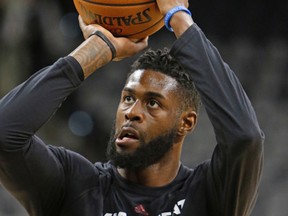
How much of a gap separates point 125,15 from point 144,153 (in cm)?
69

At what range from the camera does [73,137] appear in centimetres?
830

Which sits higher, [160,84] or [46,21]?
[160,84]

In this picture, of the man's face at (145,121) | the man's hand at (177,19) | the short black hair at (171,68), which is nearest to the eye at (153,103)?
the man's face at (145,121)

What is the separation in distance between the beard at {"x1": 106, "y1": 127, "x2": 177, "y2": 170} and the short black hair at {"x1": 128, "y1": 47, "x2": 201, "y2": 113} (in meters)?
0.19

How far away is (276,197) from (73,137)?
233 centimetres

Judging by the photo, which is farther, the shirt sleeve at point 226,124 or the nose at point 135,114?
the nose at point 135,114

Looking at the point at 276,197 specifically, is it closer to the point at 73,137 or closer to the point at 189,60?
the point at 73,137

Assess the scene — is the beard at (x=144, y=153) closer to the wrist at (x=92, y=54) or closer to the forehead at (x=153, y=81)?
the forehead at (x=153, y=81)

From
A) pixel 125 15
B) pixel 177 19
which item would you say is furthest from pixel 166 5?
pixel 125 15

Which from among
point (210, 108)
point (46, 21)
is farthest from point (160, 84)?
point (46, 21)

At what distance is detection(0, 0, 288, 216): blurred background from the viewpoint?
8.18m

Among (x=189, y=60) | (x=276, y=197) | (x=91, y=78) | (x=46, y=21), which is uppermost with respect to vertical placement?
(x=189, y=60)

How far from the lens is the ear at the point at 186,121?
3896mm

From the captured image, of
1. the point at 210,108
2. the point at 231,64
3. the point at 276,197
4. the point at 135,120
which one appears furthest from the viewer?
the point at 231,64
